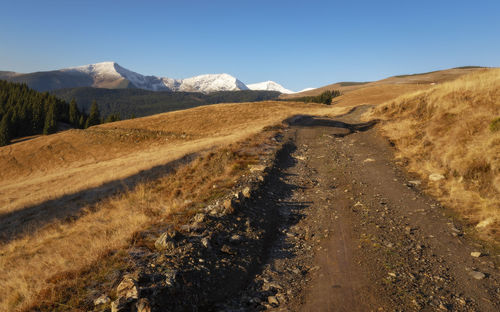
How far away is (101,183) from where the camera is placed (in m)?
23.5

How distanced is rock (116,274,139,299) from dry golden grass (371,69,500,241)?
28.2 feet

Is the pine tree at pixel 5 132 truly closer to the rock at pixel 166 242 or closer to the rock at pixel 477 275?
the rock at pixel 166 242

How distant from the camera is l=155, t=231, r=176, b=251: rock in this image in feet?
21.1

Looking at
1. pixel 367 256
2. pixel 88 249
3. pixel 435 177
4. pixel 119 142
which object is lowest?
pixel 119 142

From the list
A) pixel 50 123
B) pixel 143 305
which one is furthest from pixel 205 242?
pixel 50 123

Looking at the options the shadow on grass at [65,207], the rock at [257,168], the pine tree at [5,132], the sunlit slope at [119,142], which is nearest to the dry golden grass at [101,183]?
the sunlit slope at [119,142]

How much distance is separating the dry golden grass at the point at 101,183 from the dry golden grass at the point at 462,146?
8.92m

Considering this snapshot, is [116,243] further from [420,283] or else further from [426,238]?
[426,238]

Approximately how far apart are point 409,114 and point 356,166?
11.1 metres

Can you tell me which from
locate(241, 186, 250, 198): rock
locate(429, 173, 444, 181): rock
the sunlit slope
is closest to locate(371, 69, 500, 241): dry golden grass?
locate(429, 173, 444, 181): rock

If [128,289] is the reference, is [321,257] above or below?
below

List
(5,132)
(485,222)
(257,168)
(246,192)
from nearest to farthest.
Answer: (485,222)
(246,192)
(257,168)
(5,132)

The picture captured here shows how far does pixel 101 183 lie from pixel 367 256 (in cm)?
2384

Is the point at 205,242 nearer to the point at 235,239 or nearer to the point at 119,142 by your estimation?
the point at 235,239
